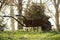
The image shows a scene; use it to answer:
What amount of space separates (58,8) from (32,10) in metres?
1.59

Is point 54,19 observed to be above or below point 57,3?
below

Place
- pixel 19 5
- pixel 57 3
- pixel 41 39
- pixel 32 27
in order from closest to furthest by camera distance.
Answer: pixel 41 39, pixel 32 27, pixel 19 5, pixel 57 3

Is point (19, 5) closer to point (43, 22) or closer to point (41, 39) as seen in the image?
point (43, 22)

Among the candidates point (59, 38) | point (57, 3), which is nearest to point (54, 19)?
point (57, 3)

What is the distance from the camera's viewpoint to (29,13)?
6.13 ft

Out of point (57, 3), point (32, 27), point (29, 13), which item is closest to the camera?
point (32, 27)

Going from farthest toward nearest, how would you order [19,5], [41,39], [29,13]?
1. [19,5]
2. [29,13]
3. [41,39]

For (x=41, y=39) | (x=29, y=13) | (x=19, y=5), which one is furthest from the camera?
(x=19, y=5)

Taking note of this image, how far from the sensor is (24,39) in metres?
1.30

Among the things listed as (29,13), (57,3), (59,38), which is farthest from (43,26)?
(57,3)

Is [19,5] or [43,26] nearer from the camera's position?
[43,26]

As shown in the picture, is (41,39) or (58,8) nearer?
(41,39)

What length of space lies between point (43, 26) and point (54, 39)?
50cm

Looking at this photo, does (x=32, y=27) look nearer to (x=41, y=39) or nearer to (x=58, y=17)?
(x=41, y=39)
